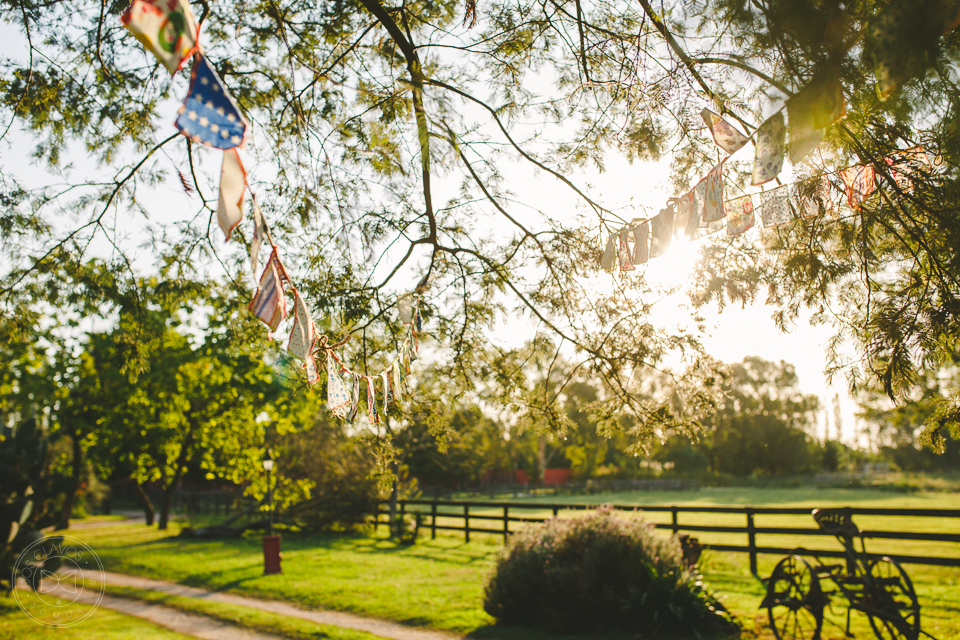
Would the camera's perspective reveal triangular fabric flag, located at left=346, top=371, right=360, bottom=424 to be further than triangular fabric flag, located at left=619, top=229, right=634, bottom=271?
No

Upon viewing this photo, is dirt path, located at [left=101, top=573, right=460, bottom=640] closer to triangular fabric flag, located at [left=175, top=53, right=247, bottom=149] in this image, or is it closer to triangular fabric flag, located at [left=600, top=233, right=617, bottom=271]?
triangular fabric flag, located at [left=600, top=233, right=617, bottom=271]

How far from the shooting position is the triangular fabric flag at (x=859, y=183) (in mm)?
3773

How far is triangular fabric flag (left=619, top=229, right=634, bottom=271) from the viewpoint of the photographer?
5.23 metres

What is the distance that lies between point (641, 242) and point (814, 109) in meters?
2.07

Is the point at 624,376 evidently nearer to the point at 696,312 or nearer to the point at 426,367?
the point at 696,312

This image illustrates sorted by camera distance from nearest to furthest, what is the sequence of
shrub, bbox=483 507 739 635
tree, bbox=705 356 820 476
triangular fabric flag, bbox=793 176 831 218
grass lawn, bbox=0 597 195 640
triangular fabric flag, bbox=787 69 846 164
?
triangular fabric flag, bbox=787 69 846 164 < triangular fabric flag, bbox=793 176 831 218 < shrub, bbox=483 507 739 635 < grass lawn, bbox=0 597 195 640 < tree, bbox=705 356 820 476

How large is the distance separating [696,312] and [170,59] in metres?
4.32

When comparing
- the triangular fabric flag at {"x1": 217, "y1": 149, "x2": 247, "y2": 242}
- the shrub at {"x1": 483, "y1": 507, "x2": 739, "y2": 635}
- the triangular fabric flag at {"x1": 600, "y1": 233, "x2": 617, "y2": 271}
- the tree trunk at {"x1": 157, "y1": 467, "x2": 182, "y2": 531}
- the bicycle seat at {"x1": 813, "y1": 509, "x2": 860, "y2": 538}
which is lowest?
the tree trunk at {"x1": 157, "y1": 467, "x2": 182, "y2": 531}

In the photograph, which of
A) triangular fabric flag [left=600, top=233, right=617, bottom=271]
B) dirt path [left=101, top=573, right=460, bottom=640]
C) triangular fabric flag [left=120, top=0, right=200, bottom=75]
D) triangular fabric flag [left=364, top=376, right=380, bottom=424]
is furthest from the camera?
dirt path [left=101, top=573, right=460, bottom=640]

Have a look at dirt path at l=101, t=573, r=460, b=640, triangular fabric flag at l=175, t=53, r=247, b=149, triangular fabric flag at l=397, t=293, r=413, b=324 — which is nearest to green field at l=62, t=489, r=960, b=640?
dirt path at l=101, t=573, r=460, b=640

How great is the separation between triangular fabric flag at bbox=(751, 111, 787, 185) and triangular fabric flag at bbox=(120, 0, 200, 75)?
300 cm

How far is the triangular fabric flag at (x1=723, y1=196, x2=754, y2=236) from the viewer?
442cm

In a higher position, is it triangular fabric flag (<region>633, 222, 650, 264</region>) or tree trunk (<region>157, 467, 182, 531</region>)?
triangular fabric flag (<region>633, 222, 650, 264</region>)

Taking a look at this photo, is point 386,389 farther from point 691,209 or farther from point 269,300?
point 691,209
